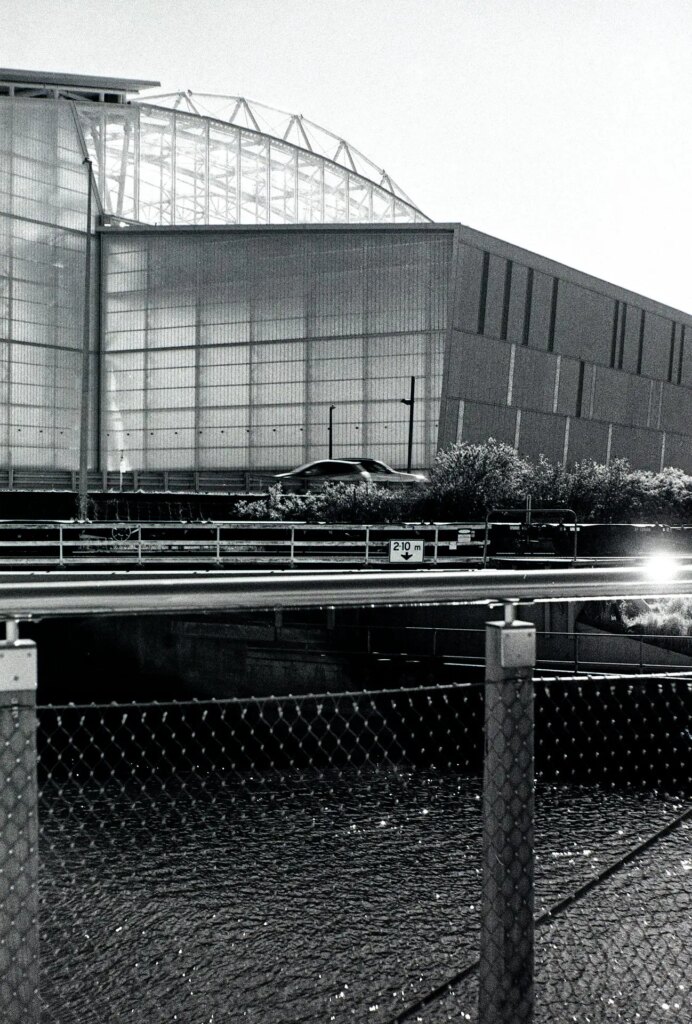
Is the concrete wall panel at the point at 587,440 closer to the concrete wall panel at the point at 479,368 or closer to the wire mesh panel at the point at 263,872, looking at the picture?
the concrete wall panel at the point at 479,368

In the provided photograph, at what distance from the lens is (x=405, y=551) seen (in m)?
22.8

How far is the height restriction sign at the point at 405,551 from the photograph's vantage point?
73.9ft

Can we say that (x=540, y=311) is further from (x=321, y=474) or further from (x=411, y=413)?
(x=321, y=474)

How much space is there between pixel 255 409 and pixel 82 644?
34417 millimetres

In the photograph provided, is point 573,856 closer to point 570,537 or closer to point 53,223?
point 570,537

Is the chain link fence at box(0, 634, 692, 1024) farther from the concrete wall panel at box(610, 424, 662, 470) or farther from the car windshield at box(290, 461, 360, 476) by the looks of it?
the concrete wall panel at box(610, 424, 662, 470)

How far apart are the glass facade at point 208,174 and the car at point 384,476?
23354mm

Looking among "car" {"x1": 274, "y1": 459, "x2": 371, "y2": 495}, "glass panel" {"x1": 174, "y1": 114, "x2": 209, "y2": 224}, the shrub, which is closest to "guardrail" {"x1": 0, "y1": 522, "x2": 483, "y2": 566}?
the shrub

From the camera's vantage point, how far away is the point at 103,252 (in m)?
55.4

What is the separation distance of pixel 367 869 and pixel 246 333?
150 ft

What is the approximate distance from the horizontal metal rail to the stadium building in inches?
1758

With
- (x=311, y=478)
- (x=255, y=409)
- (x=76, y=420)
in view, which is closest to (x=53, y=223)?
(x=76, y=420)

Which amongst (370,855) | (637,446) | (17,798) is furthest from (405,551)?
(637,446)

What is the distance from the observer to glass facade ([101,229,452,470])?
49125 mm
